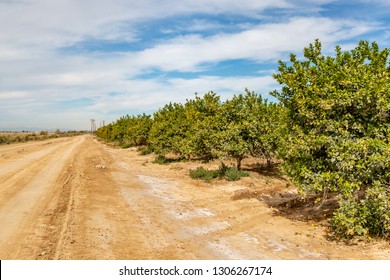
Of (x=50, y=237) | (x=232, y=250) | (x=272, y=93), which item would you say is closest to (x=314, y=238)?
(x=232, y=250)

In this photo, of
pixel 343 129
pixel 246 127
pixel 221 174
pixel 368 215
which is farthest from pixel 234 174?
pixel 368 215

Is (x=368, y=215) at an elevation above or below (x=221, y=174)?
above

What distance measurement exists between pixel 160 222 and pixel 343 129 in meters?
6.23

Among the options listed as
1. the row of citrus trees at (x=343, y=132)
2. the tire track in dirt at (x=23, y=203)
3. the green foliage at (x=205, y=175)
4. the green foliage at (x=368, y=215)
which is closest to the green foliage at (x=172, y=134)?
the green foliage at (x=205, y=175)

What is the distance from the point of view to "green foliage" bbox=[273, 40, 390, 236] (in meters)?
8.22

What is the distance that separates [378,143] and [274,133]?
991 cm

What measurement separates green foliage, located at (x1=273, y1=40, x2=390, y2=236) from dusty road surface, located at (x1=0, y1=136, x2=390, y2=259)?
123cm

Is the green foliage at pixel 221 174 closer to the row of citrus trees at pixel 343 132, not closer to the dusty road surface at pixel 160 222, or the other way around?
the dusty road surface at pixel 160 222

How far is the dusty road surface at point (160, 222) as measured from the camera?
7.84 metres

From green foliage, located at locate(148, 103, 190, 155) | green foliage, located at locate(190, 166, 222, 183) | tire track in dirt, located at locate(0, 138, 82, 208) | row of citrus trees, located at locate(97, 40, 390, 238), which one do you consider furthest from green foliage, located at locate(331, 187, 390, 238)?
green foliage, located at locate(148, 103, 190, 155)

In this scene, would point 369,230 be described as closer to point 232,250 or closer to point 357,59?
point 232,250

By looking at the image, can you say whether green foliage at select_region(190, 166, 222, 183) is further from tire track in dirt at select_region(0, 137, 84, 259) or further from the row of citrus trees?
the row of citrus trees

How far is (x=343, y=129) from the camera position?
9273mm

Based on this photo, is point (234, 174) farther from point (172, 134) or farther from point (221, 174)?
point (172, 134)
